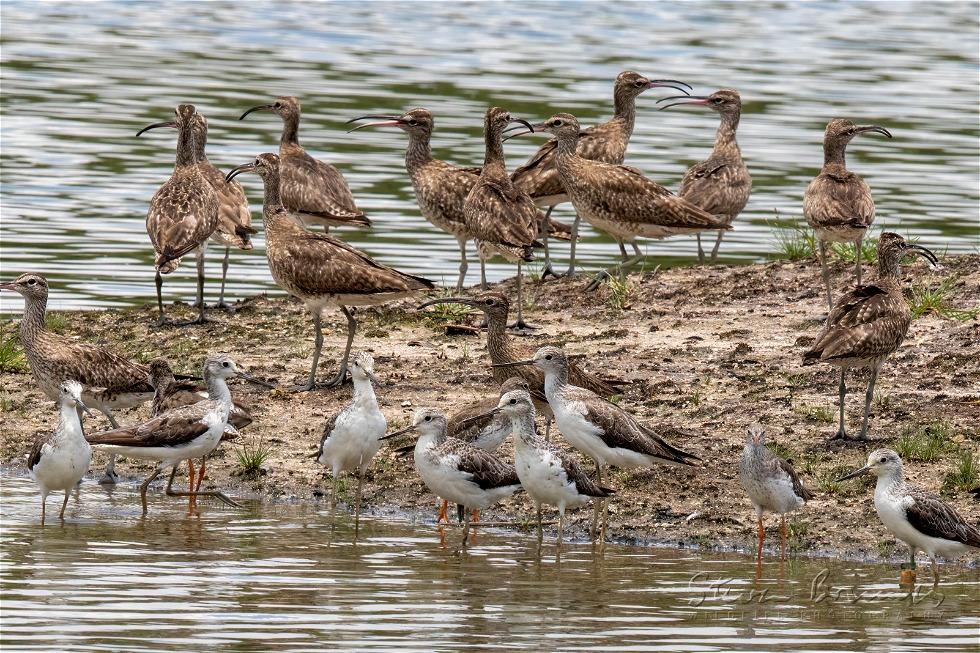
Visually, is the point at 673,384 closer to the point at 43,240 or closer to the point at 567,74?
the point at 43,240

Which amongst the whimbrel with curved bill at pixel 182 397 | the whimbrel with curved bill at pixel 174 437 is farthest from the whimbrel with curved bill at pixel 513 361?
the whimbrel with curved bill at pixel 174 437

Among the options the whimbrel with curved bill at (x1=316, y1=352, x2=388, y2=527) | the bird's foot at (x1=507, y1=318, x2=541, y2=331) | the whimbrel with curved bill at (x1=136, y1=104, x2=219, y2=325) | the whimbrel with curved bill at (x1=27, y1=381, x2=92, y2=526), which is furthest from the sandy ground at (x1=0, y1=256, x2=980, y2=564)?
the whimbrel with curved bill at (x1=27, y1=381, x2=92, y2=526)

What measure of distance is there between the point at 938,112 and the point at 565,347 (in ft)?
59.7

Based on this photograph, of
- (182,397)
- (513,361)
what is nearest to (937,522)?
(513,361)

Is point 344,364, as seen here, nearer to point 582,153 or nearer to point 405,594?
point 405,594

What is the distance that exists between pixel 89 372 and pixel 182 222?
3.85 m

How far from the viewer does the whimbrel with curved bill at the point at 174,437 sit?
12.8 metres

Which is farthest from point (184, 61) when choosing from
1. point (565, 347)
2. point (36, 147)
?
point (565, 347)

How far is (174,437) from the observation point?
42.0 feet

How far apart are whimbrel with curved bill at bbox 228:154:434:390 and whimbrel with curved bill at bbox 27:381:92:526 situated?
10.1 feet

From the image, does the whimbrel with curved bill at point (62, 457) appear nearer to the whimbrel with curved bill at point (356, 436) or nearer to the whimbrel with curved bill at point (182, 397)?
the whimbrel with curved bill at point (182, 397)

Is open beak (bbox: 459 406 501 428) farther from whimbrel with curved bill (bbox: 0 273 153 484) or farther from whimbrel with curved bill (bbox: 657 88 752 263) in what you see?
whimbrel with curved bill (bbox: 657 88 752 263)

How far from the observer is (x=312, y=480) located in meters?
13.6

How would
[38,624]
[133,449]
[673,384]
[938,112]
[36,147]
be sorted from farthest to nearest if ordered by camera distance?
[938,112], [36,147], [673,384], [133,449], [38,624]
